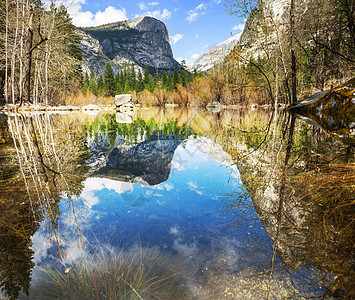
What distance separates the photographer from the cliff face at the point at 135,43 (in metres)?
134

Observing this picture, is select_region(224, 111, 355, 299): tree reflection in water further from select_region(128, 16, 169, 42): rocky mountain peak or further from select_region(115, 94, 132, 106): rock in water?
select_region(128, 16, 169, 42): rocky mountain peak

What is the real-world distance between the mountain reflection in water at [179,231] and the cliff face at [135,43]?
421 ft

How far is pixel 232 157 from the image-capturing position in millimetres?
3881

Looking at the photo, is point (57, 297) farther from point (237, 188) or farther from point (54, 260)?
point (237, 188)

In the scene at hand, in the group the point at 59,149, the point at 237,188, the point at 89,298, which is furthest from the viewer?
the point at 59,149

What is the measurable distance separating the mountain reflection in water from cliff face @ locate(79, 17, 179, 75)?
128 metres

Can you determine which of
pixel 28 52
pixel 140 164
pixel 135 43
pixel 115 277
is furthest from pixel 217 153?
pixel 135 43

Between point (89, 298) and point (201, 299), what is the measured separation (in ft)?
1.72

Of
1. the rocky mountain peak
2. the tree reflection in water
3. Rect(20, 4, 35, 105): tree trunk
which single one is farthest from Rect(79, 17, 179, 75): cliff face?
the tree reflection in water

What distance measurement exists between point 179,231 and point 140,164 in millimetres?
2045

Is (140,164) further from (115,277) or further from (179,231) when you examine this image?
(115,277)

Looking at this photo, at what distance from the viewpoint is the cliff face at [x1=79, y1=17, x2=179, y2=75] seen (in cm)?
13388

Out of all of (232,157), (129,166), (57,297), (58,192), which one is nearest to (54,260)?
(57,297)

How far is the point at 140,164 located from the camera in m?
3.53
